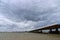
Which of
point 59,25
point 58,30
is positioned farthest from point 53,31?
point 59,25

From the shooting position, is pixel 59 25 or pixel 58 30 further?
pixel 58 30

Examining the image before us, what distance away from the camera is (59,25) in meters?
32.7

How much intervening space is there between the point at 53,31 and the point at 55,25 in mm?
3903

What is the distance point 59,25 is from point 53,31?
4.37 metres

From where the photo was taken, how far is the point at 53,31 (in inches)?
1442

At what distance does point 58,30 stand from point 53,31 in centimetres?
192

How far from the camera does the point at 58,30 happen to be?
35031 mm

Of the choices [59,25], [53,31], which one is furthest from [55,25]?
[53,31]

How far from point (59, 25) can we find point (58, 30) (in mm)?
2719

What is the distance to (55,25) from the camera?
109 feet

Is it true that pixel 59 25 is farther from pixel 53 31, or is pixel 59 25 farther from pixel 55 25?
pixel 53 31

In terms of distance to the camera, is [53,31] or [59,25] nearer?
[59,25]

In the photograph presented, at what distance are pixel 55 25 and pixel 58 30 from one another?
258 centimetres
